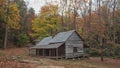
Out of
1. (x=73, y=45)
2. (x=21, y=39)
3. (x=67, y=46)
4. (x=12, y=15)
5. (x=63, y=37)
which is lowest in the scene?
(x=21, y=39)

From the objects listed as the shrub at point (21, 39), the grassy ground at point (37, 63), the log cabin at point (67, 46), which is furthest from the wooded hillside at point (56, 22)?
the grassy ground at point (37, 63)

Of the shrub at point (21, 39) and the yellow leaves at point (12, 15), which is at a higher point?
the yellow leaves at point (12, 15)

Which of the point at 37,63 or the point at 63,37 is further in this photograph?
the point at 63,37

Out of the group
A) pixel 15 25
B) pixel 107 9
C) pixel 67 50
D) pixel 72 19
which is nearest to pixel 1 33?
pixel 15 25

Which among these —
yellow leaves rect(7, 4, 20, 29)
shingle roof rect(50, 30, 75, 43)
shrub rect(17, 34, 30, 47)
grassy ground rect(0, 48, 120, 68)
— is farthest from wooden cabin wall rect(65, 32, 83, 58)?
shrub rect(17, 34, 30, 47)

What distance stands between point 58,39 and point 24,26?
29.4 m

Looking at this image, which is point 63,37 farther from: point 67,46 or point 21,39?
point 21,39

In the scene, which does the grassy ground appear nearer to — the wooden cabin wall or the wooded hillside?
the wooden cabin wall

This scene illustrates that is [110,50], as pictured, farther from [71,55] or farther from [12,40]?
[12,40]

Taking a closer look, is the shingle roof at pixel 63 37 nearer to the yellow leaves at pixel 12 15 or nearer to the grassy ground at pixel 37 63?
the grassy ground at pixel 37 63

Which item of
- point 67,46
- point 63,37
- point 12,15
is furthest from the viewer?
point 12,15

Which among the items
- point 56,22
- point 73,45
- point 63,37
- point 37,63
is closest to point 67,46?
point 73,45

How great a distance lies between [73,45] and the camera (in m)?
46.3

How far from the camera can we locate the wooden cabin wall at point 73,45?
1789 inches
